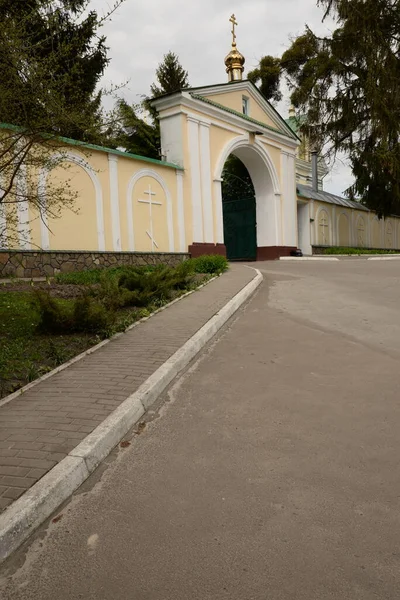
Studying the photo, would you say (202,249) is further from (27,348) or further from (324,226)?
(27,348)

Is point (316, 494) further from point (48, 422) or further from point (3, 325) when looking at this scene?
point (3, 325)

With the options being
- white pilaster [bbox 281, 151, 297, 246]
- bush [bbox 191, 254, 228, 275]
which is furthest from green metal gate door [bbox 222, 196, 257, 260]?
bush [bbox 191, 254, 228, 275]

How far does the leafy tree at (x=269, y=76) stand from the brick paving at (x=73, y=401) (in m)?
28.4

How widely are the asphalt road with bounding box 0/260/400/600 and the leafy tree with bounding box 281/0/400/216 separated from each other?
66.7ft

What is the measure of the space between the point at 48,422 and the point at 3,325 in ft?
12.7

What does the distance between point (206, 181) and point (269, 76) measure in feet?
51.6

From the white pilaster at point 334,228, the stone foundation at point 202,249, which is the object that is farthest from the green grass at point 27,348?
the white pilaster at point 334,228

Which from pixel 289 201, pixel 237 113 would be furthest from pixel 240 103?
pixel 289 201

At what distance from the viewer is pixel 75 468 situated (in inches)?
120

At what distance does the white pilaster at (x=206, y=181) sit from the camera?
19578 mm

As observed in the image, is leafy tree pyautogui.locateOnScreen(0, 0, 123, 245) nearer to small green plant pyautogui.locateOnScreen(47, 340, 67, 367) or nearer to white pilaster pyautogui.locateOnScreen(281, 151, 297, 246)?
small green plant pyautogui.locateOnScreen(47, 340, 67, 367)

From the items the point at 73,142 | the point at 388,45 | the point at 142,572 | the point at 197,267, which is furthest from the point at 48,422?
the point at 388,45

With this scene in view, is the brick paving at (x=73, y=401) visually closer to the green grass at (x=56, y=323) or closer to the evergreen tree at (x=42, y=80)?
the green grass at (x=56, y=323)

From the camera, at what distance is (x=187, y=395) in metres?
4.70
